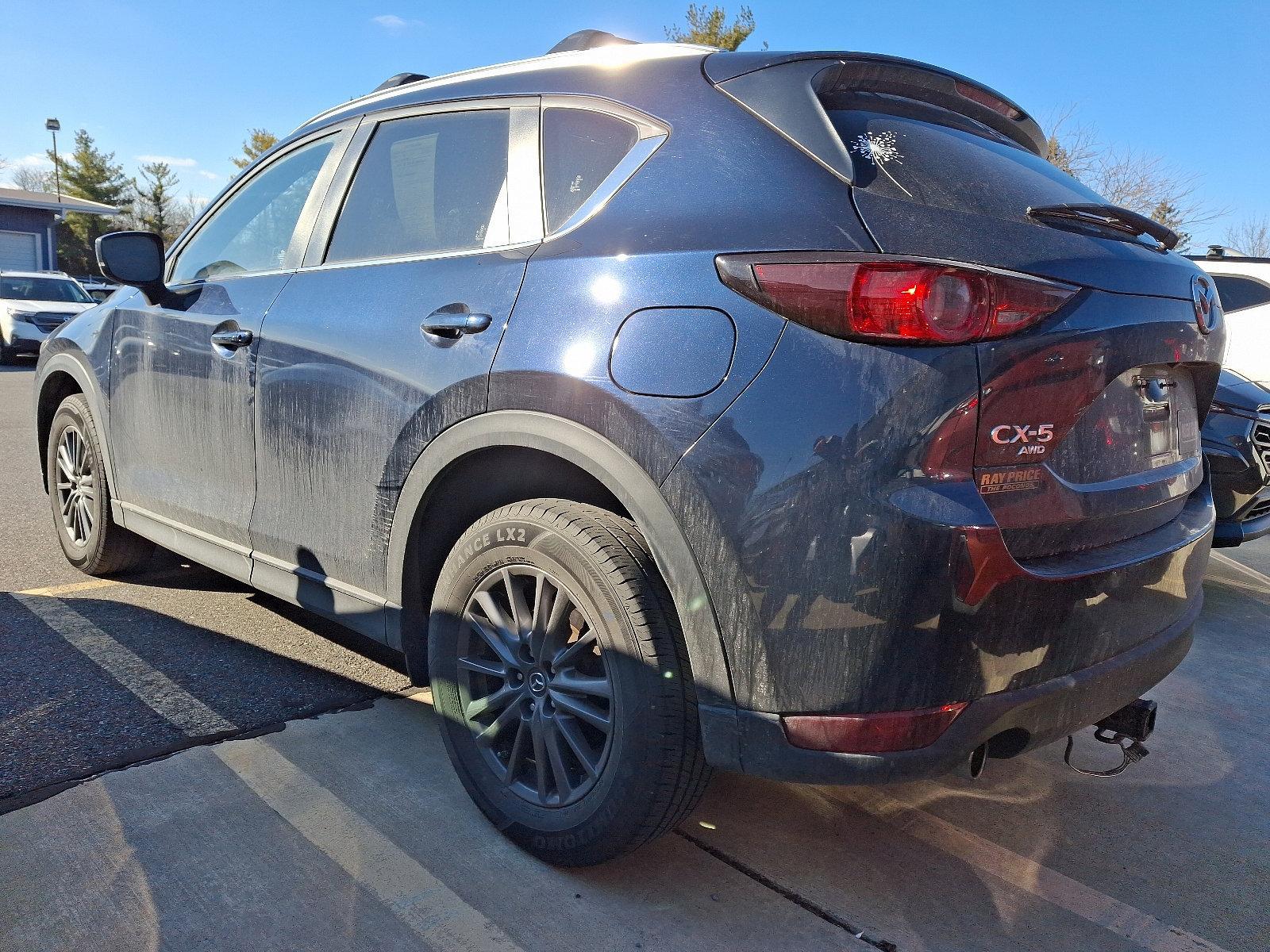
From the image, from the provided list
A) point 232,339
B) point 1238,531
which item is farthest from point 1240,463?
point 232,339

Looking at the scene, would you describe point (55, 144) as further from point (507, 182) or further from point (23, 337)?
point (507, 182)

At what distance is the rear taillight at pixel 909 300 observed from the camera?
71.0 inches

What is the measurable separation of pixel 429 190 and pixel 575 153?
23.0 inches

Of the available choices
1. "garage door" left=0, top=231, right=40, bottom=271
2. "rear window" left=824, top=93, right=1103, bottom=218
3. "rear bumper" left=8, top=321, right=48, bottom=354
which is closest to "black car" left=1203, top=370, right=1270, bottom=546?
"rear window" left=824, top=93, right=1103, bottom=218

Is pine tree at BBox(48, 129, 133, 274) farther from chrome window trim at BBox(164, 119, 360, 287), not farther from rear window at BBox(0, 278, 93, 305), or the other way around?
chrome window trim at BBox(164, 119, 360, 287)

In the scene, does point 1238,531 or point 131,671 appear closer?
point 131,671

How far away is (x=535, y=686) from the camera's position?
2.33m

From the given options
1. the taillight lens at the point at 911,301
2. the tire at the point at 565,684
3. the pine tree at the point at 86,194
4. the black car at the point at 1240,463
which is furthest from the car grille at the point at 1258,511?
the pine tree at the point at 86,194

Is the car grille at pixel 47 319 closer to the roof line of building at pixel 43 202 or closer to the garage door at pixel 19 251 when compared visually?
the garage door at pixel 19 251

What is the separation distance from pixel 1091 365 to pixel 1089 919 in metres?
1.25

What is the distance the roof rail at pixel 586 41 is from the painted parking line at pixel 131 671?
2.18 metres

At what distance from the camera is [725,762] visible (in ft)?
6.50

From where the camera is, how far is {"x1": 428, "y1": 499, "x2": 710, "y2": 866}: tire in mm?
2068

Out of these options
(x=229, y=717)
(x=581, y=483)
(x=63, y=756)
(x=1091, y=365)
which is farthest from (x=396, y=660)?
(x=1091, y=365)
